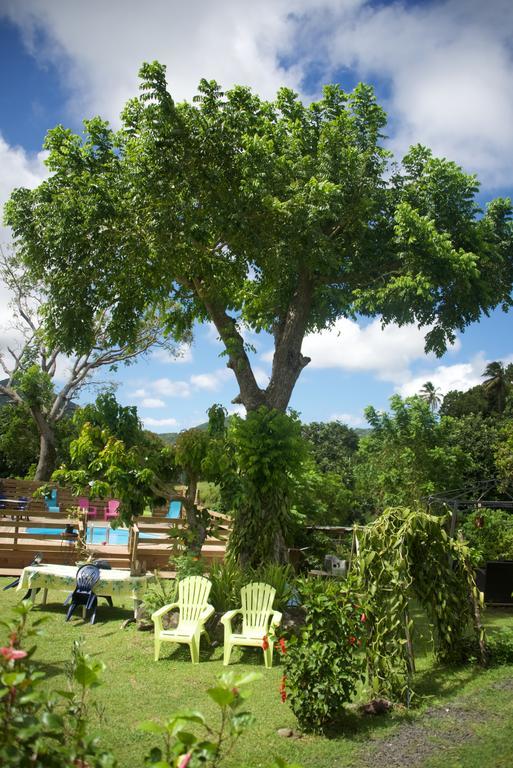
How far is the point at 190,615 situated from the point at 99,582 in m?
2.05

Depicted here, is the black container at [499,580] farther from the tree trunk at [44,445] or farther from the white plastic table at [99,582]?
the tree trunk at [44,445]

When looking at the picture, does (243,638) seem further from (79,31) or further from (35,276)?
(35,276)

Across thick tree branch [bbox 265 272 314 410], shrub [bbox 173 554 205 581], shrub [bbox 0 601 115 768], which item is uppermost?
thick tree branch [bbox 265 272 314 410]

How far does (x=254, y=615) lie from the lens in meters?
8.62

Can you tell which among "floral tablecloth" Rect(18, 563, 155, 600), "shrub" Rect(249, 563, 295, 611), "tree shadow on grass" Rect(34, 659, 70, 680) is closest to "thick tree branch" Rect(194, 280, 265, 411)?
"shrub" Rect(249, 563, 295, 611)

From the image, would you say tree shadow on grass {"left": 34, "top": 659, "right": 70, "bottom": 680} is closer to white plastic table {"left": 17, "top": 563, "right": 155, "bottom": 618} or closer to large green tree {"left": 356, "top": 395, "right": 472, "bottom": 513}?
white plastic table {"left": 17, "top": 563, "right": 155, "bottom": 618}

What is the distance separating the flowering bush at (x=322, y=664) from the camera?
5.58m

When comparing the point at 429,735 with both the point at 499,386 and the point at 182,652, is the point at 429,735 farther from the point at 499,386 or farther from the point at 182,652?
the point at 499,386

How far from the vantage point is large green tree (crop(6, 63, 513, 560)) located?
1180cm

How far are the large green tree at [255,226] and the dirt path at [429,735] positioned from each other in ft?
24.8

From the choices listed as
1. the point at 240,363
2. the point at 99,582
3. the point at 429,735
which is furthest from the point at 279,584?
the point at 240,363

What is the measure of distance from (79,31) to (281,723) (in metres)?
6.55

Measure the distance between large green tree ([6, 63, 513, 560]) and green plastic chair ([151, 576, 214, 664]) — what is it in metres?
4.73

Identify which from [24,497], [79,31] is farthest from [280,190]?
[24,497]
